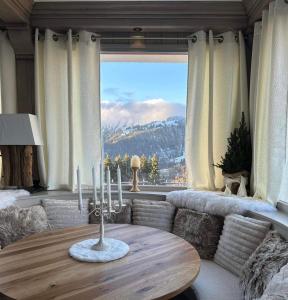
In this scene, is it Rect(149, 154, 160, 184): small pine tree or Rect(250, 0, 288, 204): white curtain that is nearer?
Rect(250, 0, 288, 204): white curtain

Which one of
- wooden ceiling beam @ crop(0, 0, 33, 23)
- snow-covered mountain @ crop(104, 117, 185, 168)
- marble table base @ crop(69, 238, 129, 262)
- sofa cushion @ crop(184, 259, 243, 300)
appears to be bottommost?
sofa cushion @ crop(184, 259, 243, 300)

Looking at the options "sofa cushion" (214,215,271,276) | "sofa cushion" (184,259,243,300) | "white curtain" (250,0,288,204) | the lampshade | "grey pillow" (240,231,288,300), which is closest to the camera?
"grey pillow" (240,231,288,300)

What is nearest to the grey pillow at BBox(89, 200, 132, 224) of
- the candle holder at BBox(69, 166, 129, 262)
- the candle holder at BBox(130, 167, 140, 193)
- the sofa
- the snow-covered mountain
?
the sofa

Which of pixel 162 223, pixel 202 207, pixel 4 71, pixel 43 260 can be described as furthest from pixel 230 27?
pixel 43 260

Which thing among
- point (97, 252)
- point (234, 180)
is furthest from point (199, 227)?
point (97, 252)

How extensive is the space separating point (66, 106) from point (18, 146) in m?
0.59

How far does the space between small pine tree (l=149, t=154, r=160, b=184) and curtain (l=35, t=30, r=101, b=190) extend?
1.85ft

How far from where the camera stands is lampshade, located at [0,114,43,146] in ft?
8.79

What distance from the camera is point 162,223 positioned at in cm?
271

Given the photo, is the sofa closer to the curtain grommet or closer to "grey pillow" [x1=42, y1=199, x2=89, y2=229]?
"grey pillow" [x1=42, y1=199, x2=89, y2=229]

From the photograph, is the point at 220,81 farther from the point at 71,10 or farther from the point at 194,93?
the point at 71,10

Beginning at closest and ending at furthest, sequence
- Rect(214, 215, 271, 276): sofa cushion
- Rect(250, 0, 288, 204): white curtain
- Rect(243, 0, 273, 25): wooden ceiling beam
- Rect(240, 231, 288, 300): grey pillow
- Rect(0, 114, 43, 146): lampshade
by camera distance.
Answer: Rect(240, 231, 288, 300): grey pillow
Rect(214, 215, 271, 276): sofa cushion
Rect(250, 0, 288, 204): white curtain
Rect(243, 0, 273, 25): wooden ceiling beam
Rect(0, 114, 43, 146): lampshade

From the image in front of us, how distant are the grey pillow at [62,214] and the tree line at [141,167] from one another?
0.60 meters

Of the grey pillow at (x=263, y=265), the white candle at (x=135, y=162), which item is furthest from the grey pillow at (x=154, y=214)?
the grey pillow at (x=263, y=265)
